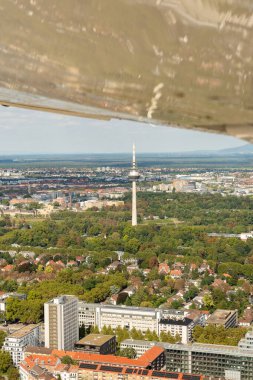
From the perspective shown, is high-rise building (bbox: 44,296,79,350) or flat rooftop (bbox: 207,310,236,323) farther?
flat rooftop (bbox: 207,310,236,323)

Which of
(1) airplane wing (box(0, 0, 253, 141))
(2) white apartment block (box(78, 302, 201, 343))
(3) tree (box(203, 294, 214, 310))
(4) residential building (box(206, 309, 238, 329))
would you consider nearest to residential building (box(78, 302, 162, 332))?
(2) white apartment block (box(78, 302, 201, 343))

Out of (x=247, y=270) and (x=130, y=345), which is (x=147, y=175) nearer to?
(x=247, y=270)

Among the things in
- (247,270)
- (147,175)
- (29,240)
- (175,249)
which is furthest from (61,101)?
(147,175)

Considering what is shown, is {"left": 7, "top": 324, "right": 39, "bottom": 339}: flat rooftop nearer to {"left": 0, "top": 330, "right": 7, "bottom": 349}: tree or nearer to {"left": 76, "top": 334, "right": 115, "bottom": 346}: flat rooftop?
{"left": 0, "top": 330, "right": 7, "bottom": 349}: tree

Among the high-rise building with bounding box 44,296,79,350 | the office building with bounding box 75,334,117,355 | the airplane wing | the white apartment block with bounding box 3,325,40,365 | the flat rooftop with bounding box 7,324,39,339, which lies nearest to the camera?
the airplane wing

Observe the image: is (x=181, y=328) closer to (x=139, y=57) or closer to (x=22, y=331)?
(x=22, y=331)

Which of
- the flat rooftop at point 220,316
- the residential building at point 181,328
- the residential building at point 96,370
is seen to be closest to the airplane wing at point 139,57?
the residential building at point 96,370
